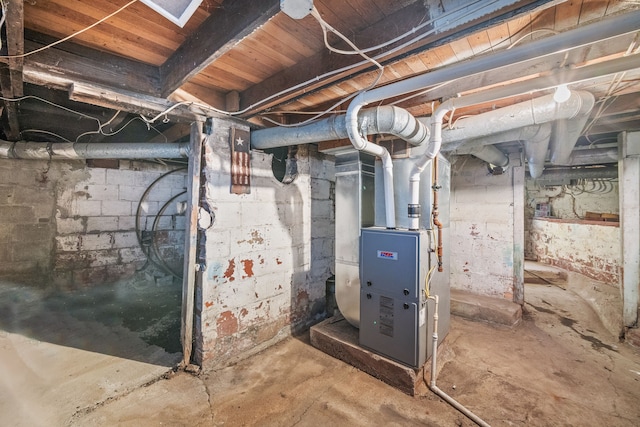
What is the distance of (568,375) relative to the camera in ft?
7.50

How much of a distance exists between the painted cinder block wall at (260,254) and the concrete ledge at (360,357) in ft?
1.47

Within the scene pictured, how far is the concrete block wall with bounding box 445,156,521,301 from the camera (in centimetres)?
370

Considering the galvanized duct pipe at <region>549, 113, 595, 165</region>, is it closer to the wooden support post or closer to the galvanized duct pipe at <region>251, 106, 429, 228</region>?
the galvanized duct pipe at <region>251, 106, 429, 228</region>

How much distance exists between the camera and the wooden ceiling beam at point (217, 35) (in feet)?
3.79

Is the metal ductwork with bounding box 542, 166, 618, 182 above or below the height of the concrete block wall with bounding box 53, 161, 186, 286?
above

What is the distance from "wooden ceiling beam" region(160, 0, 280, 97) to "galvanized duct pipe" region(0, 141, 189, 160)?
42.7 inches

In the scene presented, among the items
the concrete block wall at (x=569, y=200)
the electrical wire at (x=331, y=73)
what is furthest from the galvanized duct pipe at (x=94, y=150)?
the concrete block wall at (x=569, y=200)

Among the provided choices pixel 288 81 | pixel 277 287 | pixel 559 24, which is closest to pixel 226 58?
pixel 288 81

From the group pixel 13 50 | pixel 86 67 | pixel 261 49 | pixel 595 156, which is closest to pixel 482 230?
pixel 595 156

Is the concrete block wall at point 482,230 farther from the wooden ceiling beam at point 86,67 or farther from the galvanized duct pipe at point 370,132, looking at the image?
the wooden ceiling beam at point 86,67

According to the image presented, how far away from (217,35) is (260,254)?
6.14ft

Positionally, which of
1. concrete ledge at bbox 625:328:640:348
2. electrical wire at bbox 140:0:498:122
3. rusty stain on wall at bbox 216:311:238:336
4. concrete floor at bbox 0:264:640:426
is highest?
electrical wire at bbox 140:0:498:122

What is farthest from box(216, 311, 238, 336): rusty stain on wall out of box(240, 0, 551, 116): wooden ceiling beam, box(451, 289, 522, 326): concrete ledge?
box(451, 289, 522, 326): concrete ledge

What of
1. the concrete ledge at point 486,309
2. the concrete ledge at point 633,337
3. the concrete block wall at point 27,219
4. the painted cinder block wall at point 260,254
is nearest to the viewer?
the painted cinder block wall at point 260,254
